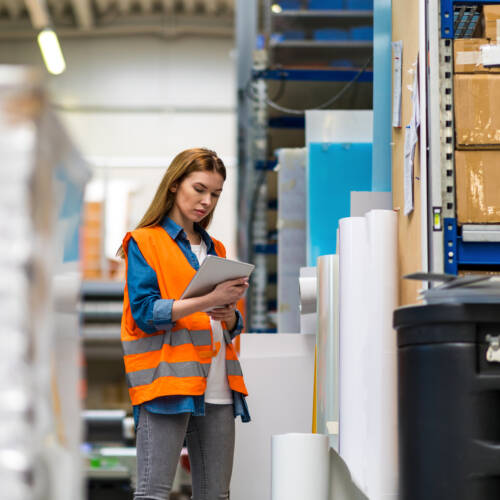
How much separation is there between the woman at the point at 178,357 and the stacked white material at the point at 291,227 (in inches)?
68.3

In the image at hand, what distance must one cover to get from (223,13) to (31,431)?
10717 mm

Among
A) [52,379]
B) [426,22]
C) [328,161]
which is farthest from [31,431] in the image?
[328,161]

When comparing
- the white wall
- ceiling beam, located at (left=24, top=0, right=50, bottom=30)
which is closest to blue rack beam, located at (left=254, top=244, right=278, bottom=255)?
the white wall

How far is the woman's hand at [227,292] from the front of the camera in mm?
2164

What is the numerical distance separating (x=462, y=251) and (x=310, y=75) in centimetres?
249

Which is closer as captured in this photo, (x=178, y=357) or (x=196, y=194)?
(x=178, y=357)

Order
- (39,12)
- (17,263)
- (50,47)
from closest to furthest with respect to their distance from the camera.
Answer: (17,263)
(50,47)
(39,12)

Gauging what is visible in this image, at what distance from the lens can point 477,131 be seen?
2.10 meters

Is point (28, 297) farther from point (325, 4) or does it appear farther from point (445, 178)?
point (325, 4)

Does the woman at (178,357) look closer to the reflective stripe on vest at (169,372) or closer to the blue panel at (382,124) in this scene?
the reflective stripe on vest at (169,372)

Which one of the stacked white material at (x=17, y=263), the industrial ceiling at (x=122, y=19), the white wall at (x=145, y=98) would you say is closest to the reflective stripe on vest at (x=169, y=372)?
the stacked white material at (x=17, y=263)

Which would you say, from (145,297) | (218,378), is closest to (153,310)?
(145,297)

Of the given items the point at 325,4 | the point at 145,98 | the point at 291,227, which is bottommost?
the point at 291,227

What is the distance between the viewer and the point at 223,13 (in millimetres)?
10945
